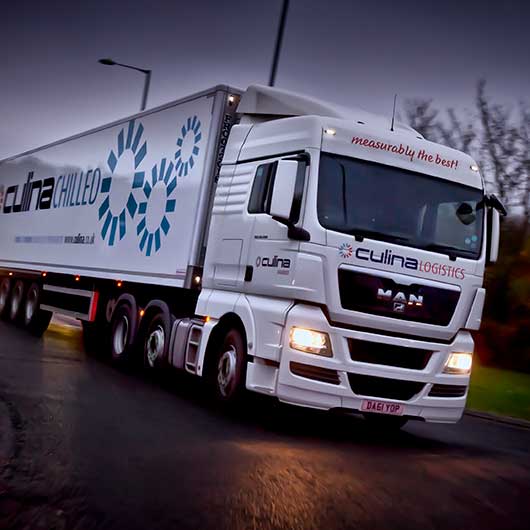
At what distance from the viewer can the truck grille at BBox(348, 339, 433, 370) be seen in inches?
372

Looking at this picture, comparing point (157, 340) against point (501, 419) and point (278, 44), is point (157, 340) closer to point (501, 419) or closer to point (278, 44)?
point (501, 419)

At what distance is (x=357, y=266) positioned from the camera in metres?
9.42

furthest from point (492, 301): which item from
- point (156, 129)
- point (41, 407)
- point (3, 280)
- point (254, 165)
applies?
point (41, 407)

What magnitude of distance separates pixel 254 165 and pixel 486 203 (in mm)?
2634

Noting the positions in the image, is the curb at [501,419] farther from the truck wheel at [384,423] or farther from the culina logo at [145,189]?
the culina logo at [145,189]

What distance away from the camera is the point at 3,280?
21.8 meters

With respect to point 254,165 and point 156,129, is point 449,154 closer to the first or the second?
point 254,165

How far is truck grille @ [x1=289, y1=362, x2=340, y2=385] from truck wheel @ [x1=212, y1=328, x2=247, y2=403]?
863 mm

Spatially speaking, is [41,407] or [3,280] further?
[3,280]

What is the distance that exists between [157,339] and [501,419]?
5.56 metres

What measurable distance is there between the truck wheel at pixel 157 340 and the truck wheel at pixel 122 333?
46cm

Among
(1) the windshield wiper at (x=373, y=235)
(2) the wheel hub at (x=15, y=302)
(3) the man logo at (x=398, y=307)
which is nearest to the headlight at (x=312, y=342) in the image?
(3) the man logo at (x=398, y=307)

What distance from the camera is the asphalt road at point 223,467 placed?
18.7 feet

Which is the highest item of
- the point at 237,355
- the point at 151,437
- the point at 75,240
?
the point at 75,240
